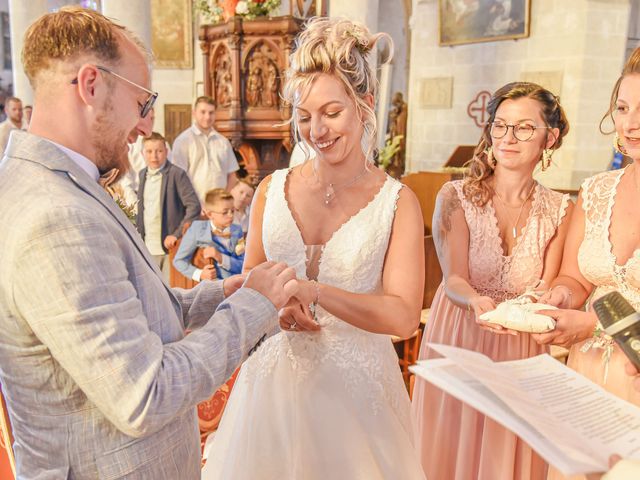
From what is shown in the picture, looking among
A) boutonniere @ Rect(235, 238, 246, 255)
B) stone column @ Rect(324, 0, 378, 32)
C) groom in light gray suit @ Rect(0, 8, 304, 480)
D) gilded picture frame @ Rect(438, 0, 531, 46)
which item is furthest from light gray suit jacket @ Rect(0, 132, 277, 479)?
gilded picture frame @ Rect(438, 0, 531, 46)

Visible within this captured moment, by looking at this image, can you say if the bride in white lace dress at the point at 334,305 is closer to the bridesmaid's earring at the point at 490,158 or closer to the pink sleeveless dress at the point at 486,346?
the pink sleeveless dress at the point at 486,346

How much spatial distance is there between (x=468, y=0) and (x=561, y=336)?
26.7 ft

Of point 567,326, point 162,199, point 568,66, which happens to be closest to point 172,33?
point 568,66

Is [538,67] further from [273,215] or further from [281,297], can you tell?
[281,297]

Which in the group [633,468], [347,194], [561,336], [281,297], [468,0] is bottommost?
[561,336]

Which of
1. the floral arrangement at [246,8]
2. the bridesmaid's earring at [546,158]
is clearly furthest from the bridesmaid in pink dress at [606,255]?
the floral arrangement at [246,8]

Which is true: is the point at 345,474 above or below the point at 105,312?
below

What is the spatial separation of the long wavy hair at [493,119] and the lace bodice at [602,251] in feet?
0.99

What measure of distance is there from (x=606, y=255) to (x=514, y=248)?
1.28 feet

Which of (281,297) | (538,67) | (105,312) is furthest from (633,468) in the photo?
(538,67)

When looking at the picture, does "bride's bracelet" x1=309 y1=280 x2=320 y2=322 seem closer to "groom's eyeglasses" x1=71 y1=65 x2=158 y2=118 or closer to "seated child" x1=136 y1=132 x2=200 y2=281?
"groom's eyeglasses" x1=71 y1=65 x2=158 y2=118

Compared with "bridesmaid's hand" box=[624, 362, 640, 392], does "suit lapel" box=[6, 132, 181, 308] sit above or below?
above

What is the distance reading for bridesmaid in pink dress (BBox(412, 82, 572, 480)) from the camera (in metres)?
2.26

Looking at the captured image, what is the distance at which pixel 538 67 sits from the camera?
27.0ft
